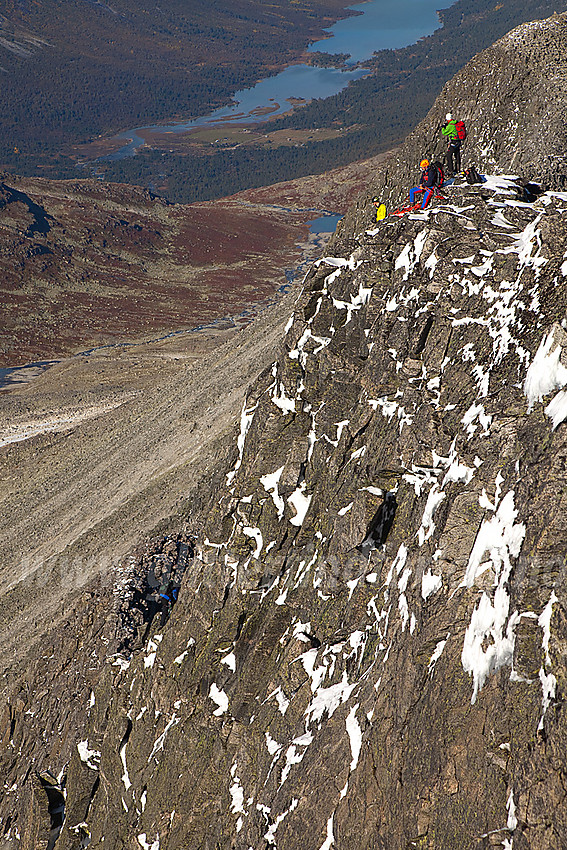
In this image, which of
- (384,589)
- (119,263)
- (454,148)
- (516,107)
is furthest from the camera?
(119,263)

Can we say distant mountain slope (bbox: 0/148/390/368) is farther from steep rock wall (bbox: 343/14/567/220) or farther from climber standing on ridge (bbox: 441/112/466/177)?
climber standing on ridge (bbox: 441/112/466/177)

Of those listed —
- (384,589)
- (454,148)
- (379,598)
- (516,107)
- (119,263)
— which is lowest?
(119,263)

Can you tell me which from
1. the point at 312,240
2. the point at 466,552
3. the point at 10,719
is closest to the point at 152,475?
the point at 10,719

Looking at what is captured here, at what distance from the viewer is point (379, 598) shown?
1448 centimetres

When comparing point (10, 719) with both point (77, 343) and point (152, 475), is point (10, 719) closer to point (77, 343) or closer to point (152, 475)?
point (152, 475)

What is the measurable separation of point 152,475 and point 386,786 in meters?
31.6

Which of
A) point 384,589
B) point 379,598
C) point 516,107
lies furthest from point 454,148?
point 379,598

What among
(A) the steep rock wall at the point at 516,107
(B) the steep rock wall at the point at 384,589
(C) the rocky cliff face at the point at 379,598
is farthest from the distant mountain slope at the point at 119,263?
(B) the steep rock wall at the point at 384,589

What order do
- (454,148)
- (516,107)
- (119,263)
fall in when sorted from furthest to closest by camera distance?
(119,263) → (516,107) → (454,148)

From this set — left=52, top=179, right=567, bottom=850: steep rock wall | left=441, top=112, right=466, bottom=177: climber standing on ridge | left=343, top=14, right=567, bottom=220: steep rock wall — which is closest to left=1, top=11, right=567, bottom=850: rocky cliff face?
left=52, top=179, right=567, bottom=850: steep rock wall

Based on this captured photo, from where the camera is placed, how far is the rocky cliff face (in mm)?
10016

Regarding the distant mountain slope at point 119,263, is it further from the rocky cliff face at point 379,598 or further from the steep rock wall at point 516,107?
the rocky cliff face at point 379,598

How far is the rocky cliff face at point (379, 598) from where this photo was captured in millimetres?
10016

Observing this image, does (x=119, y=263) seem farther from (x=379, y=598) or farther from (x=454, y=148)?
(x=379, y=598)
